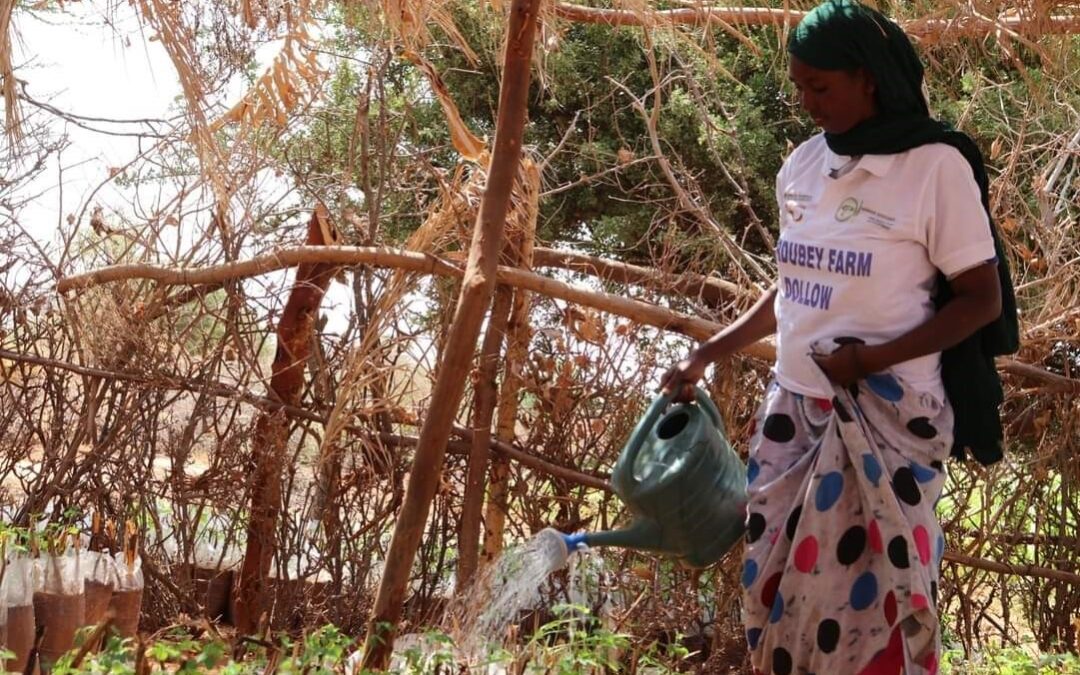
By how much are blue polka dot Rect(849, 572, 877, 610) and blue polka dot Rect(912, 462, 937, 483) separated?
212 millimetres

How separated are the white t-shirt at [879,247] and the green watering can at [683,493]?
24 centimetres

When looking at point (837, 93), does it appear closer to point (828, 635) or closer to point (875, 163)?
point (875, 163)

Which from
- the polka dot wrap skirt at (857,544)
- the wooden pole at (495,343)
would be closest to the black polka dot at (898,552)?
→ the polka dot wrap skirt at (857,544)

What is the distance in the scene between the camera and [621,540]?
2893 millimetres

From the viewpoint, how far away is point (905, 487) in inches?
106

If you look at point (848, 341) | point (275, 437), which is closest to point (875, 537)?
point (848, 341)

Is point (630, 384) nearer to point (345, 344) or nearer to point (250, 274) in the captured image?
point (345, 344)

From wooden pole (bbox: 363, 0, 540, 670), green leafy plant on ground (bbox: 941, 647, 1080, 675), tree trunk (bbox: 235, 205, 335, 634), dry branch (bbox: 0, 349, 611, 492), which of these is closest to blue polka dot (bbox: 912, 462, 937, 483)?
wooden pole (bbox: 363, 0, 540, 670)

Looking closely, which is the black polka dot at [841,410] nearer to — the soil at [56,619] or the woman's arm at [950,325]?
the woman's arm at [950,325]

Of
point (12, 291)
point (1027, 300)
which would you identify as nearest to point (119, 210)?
point (12, 291)

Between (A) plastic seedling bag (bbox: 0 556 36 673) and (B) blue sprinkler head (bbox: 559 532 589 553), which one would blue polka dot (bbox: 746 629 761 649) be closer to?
(B) blue sprinkler head (bbox: 559 532 589 553)

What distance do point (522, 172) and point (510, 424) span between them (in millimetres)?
885

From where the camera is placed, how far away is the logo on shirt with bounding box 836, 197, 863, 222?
271 cm

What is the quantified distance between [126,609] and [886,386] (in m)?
2.12
